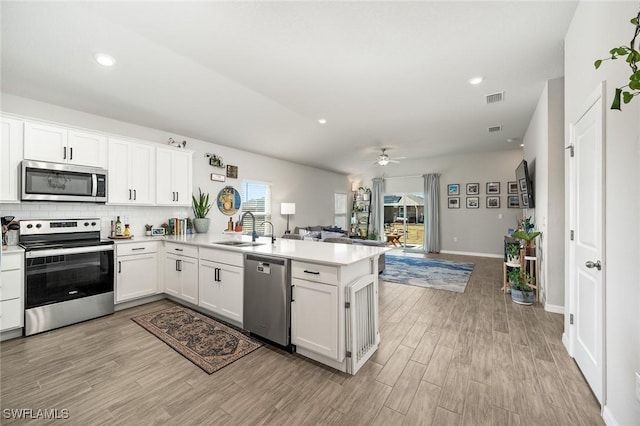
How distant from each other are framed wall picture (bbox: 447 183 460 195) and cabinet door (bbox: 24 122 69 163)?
8.57 metres

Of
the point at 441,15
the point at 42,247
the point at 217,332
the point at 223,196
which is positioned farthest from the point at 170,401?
the point at 223,196

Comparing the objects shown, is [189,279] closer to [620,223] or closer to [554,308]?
[620,223]

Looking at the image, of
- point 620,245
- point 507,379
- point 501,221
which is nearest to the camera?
point 620,245

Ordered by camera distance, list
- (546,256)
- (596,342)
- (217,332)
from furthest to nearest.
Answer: (546,256), (217,332), (596,342)

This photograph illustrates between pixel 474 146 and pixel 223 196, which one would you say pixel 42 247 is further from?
pixel 474 146

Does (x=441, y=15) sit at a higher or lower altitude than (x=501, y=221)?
higher

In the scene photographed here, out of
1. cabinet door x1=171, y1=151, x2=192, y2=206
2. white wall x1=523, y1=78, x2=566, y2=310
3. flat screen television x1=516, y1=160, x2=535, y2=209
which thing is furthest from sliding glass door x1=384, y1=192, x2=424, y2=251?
cabinet door x1=171, y1=151, x2=192, y2=206

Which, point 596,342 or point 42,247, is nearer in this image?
point 596,342

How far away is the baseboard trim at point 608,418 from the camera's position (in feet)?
5.03

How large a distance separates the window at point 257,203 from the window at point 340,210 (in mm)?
3321

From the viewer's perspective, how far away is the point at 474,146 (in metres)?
6.75

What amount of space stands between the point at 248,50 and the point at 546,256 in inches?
172

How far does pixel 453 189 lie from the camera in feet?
26.3

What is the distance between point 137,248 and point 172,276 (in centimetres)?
60
